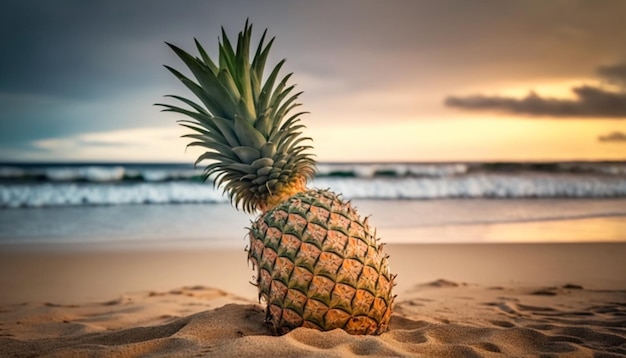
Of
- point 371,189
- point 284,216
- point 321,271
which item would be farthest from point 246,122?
point 371,189

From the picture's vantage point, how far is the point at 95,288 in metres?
6.57

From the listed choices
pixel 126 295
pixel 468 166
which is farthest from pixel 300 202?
pixel 468 166

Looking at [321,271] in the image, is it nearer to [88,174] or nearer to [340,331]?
[340,331]

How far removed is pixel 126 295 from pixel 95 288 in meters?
0.57

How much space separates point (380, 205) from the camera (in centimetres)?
1529

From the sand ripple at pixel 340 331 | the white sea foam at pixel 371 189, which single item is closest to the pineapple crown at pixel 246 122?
the sand ripple at pixel 340 331

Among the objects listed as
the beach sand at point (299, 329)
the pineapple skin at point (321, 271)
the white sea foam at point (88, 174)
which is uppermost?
the white sea foam at point (88, 174)

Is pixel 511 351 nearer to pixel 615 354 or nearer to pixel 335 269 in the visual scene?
pixel 615 354

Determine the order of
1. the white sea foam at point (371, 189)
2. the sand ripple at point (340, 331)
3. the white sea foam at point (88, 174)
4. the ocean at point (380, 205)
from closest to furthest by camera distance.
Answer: the sand ripple at point (340, 331) < the ocean at point (380, 205) < the white sea foam at point (371, 189) < the white sea foam at point (88, 174)

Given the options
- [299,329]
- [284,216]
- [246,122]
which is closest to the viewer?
[299,329]

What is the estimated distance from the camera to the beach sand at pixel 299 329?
3316 mm

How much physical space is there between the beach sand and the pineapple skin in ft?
0.57

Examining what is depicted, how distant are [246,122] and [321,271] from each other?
123 centimetres

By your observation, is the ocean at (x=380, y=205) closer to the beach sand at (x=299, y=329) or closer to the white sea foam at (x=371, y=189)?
the white sea foam at (x=371, y=189)
